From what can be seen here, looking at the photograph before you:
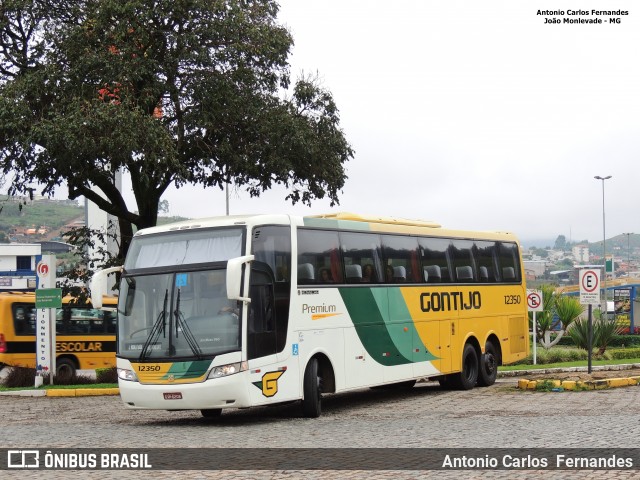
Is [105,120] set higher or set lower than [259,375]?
higher

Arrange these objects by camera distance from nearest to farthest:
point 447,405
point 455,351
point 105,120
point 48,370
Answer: point 447,405, point 455,351, point 105,120, point 48,370

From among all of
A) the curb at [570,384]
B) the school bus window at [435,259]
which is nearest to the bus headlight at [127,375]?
the school bus window at [435,259]

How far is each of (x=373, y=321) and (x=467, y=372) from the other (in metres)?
4.75

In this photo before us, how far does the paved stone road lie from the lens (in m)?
12.0

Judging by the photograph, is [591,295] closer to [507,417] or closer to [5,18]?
[507,417]

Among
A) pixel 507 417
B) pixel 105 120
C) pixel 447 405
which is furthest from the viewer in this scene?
pixel 105 120

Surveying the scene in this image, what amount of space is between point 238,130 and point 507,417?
50.1 ft

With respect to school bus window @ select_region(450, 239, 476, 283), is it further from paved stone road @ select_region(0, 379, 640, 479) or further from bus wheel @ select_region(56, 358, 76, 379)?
bus wheel @ select_region(56, 358, 76, 379)

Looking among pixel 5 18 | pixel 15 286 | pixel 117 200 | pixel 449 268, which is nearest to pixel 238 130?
pixel 117 200

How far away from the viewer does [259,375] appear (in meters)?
15.7

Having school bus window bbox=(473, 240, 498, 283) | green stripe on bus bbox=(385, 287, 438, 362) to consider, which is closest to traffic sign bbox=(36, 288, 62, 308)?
green stripe on bus bbox=(385, 287, 438, 362)

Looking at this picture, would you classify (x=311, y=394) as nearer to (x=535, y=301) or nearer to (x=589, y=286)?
(x=589, y=286)

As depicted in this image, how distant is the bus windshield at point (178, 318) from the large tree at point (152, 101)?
9.03 metres

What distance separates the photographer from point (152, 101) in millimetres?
26250
